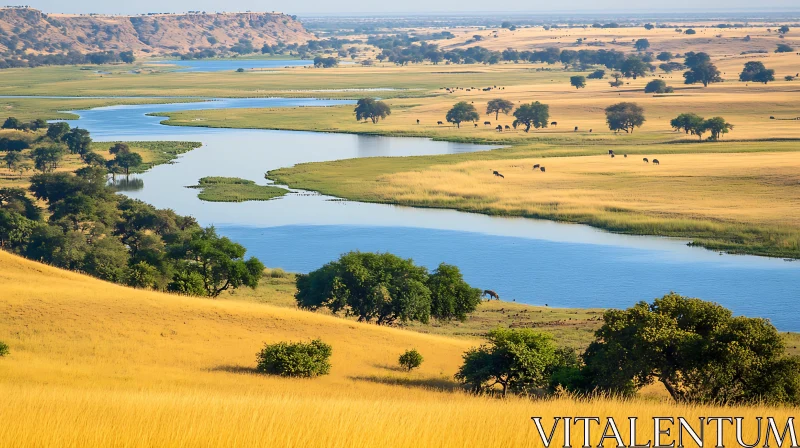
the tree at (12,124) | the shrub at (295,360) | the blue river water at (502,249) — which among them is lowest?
the blue river water at (502,249)

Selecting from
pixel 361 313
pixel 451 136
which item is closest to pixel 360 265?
pixel 361 313

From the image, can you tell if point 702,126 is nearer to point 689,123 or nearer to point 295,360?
point 689,123

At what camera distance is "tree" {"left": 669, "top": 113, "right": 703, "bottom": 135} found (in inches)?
4326

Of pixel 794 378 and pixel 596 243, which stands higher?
pixel 794 378

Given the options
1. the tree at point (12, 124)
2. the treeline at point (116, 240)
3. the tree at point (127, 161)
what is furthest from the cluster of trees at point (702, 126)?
the tree at point (12, 124)

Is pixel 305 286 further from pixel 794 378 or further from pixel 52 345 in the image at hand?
pixel 794 378

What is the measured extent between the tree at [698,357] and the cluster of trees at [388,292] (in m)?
16.2

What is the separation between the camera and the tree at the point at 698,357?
24.2m

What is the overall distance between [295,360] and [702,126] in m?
90.5

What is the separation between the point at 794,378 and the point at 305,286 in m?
24.8

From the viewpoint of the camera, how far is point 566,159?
94562mm

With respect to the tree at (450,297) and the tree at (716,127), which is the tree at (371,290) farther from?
the tree at (716,127)

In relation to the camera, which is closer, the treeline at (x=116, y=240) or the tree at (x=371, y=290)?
the tree at (x=371, y=290)

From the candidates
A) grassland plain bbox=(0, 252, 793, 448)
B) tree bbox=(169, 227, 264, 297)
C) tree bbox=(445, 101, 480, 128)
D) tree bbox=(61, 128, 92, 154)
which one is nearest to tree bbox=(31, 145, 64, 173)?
tree bbox=(61, 128, 92, 154)
